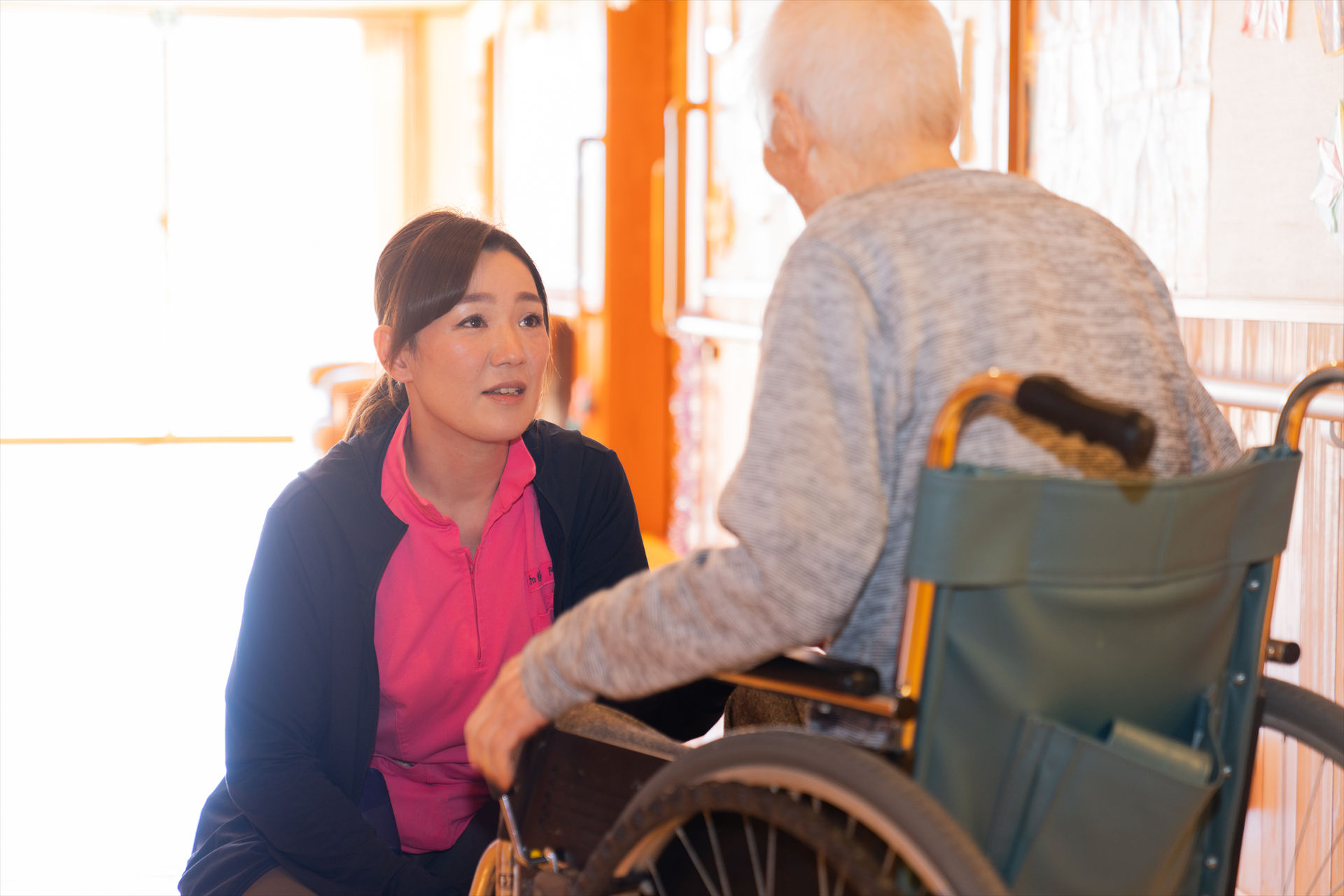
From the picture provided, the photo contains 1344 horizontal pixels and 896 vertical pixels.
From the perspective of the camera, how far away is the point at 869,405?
0.92 m

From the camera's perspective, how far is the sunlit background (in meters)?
2.01

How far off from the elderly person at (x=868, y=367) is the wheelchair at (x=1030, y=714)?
53mm

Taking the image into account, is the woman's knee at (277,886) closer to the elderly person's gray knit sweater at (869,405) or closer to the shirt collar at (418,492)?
the shirt collar at (418,492)

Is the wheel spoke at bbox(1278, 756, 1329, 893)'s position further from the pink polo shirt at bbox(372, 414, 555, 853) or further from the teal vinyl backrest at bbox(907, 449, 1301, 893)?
the pink polo shirt at bbox(372, 414, 555, 853)

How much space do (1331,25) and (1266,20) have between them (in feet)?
0.54

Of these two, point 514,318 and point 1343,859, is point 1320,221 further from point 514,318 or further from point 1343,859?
point 514,318

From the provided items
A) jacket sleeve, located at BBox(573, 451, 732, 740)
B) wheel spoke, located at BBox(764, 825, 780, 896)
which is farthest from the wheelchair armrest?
jacket sleeve, located at BBox(573, 451, 732, 740)

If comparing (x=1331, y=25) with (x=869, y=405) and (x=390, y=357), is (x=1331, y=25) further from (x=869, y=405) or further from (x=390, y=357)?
(x=390, y=357)

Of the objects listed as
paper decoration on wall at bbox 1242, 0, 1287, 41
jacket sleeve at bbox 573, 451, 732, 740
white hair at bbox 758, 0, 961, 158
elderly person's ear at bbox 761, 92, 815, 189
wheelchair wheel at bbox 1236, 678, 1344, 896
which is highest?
paper decoration on wall at bbox 1242, 0, 1287, 41

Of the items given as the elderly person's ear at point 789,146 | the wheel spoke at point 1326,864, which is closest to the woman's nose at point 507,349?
the elderly person's ear at point 789,146

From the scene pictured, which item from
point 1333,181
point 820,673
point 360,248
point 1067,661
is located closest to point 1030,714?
point 1067,661

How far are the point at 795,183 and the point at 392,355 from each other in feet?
2.34

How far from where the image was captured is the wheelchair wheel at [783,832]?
82 cm

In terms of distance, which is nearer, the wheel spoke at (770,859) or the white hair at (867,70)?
the wheel spoke at (770,859)
